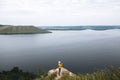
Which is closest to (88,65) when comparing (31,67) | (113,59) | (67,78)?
(113,59)

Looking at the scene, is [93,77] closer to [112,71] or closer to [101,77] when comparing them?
[101,77]

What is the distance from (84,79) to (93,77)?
0.56 metres

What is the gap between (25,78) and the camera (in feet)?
144

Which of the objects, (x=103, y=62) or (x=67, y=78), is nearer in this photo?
(x=67, y=78)

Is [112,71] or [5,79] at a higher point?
[112,71]

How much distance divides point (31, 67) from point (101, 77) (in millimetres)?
54164

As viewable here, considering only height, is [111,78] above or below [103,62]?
above

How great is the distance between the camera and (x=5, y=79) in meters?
42.9

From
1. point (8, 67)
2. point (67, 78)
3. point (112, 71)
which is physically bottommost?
point (8, 67)

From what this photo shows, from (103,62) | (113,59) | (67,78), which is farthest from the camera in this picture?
(113,59)

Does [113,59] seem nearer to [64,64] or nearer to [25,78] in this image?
[64,64]

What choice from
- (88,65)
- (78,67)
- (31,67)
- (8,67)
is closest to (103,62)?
(88,65)

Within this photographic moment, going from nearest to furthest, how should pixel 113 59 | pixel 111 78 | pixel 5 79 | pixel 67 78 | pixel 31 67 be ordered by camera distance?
pixel 111 78 → pixel 67 78 → pixel 5 79 → pixel 31 67 → pixel 113 59

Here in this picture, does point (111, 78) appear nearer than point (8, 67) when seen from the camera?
Yes
